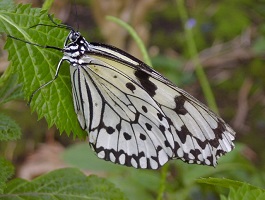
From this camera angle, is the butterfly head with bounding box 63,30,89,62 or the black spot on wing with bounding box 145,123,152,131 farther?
the black spot on wing with bounding box 145,123,152,131

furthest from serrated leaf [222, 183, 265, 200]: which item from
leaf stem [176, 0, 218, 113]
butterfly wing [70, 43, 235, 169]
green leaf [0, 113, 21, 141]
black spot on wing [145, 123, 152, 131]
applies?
leaf stem [176, 0, 218, 113]

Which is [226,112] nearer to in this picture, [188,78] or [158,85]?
[188,78]

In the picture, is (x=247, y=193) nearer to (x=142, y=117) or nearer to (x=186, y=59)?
(x=142, y=117)

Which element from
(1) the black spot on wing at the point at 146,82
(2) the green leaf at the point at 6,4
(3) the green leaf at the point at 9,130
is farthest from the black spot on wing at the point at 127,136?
(2) the green leaf at the point at 6,4

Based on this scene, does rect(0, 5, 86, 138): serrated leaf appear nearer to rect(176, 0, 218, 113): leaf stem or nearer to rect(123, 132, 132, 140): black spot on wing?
rect(123, 132, 132, 140): black spot on wing

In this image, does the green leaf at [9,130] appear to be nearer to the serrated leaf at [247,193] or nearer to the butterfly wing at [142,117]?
the butterfly wing at [142,117]

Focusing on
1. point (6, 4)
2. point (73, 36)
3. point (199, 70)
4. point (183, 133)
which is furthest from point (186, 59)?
point (6, 4)

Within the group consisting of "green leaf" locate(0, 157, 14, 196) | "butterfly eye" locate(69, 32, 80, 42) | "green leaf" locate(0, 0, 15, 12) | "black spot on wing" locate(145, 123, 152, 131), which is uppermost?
"butterfly eye" locate(69, 32, 80, 42)
